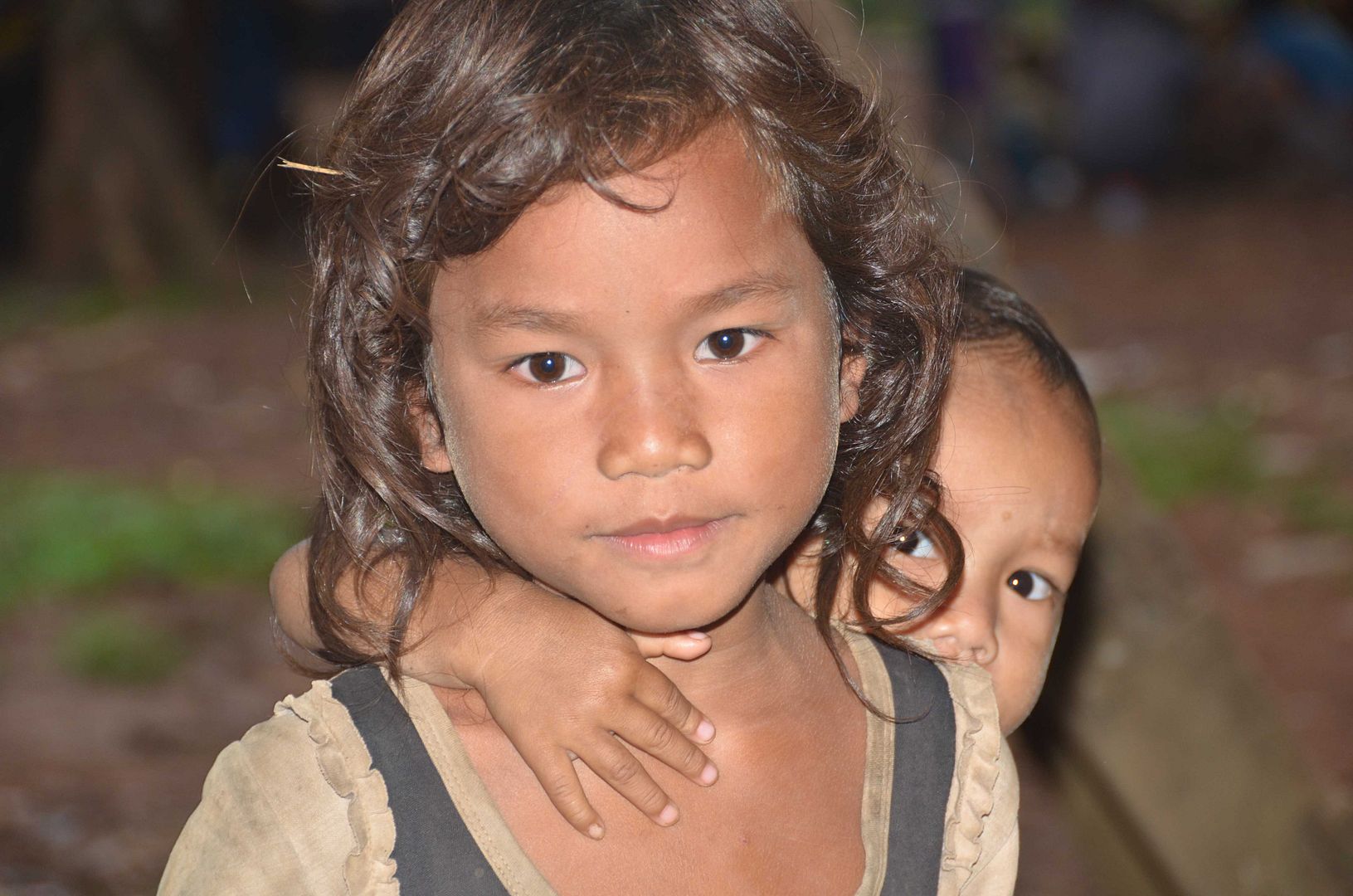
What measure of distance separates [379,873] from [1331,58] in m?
13.0

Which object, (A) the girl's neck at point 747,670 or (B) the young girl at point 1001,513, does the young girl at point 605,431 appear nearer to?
(A) the girl's neck at point 747,670

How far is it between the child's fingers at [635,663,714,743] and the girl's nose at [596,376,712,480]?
274 millimetres

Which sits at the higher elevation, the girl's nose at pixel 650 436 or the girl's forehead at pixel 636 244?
the girl's forehead at pixel 636 244

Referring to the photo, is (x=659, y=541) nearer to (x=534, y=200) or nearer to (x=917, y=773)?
(x=534, y=200)

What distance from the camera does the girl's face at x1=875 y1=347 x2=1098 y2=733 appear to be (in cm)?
209

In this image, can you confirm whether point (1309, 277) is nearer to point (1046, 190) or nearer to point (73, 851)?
point (1046, 190)

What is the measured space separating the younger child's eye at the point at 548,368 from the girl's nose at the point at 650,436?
0.06 m

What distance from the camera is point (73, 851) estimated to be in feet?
12.2

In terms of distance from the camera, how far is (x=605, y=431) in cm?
151

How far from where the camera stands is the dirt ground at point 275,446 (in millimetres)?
3955

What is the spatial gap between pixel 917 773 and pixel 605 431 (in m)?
0.63

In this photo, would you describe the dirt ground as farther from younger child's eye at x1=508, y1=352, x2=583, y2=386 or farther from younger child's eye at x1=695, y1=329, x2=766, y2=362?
younger child's eye at x1=695, y1=329, x2=766, y2=362

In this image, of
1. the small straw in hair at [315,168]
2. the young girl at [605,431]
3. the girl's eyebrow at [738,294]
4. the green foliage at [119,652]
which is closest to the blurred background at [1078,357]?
the green foliage at [119,652]

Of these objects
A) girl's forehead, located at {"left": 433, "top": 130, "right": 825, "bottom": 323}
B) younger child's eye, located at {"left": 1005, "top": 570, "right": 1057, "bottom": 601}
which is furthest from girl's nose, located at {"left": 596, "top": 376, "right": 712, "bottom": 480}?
younger child's eye, located at {"left": 1005, "top": 570, "right": 1057, "bottom": 601}
